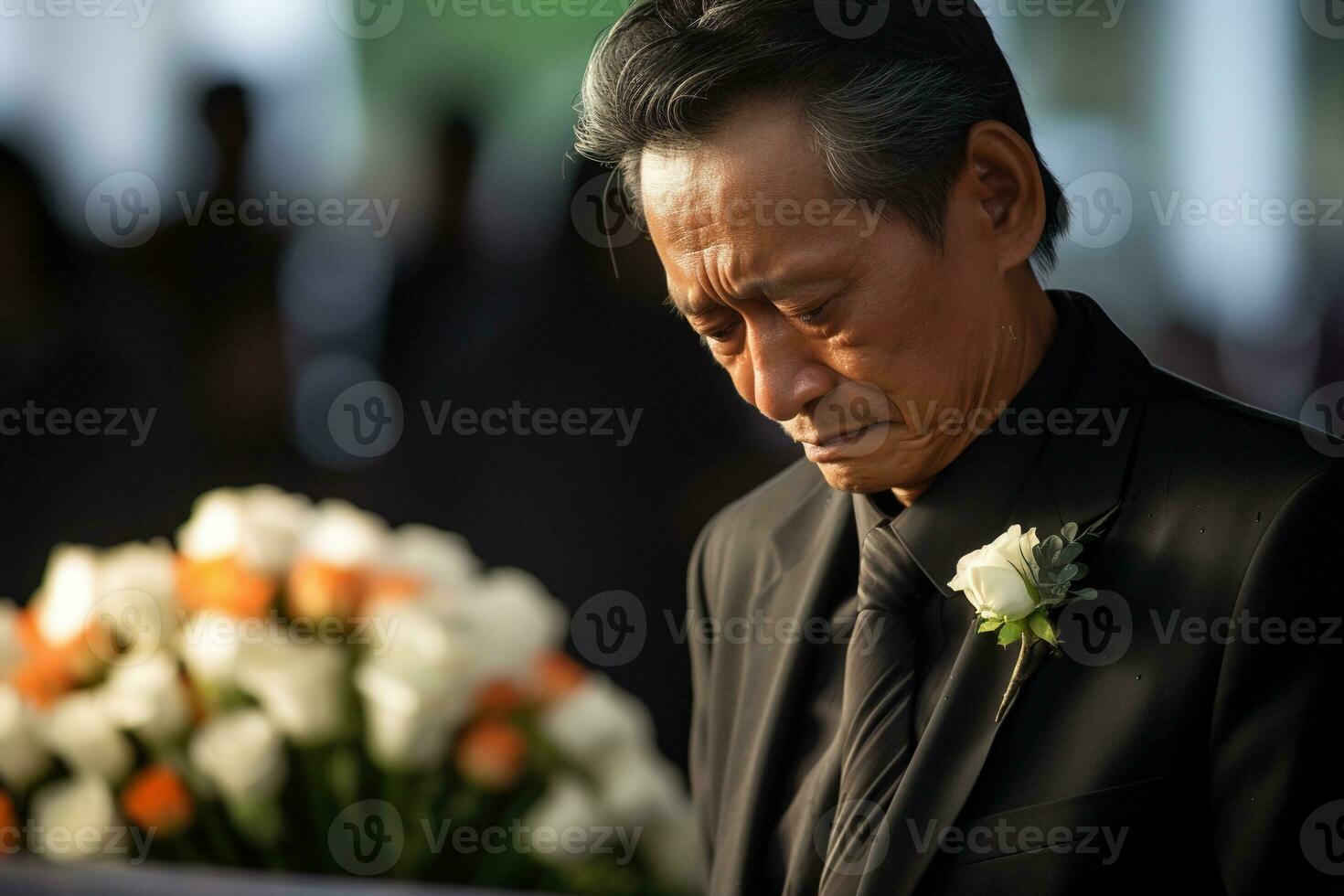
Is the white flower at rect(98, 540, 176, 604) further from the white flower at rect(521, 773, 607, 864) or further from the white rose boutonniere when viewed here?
the white rose boutonniere

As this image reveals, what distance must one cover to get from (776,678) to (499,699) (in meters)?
0.28

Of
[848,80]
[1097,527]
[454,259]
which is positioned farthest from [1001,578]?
[454,259]

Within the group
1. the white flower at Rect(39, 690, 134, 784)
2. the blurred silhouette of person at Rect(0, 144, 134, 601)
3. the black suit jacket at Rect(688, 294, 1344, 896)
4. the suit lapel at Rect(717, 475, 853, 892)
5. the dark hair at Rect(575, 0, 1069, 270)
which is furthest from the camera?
the blurred silhouette of person at Rect(0, 144, 134, 601)

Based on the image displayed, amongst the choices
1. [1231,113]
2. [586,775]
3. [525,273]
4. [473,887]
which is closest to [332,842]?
[473,887]

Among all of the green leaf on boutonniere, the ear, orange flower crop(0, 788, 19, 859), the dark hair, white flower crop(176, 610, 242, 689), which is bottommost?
orange flower crop(0, 788, 19, 859)

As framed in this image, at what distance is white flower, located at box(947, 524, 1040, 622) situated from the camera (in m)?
0.96

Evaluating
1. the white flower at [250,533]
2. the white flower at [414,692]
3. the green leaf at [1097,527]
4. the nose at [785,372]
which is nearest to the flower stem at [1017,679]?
the green leaf at [1097,527]

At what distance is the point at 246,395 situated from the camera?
112 inches

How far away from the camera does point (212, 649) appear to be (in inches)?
51.0

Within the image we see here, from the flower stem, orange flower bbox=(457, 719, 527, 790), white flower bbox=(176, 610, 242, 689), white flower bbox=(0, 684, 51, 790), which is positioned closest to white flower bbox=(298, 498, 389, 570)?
white flower bbox=(176, 610, 242, 689)

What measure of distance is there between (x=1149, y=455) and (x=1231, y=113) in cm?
155

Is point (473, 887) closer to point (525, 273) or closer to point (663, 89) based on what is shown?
point (663, 89)

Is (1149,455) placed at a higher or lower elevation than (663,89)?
lower

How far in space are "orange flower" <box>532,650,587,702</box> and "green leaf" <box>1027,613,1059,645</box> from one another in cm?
52
